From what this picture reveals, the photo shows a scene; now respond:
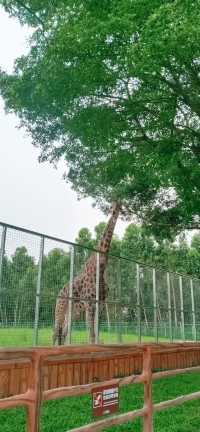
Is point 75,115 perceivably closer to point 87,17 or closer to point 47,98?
point 47,98

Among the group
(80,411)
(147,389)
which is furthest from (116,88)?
(147,389)

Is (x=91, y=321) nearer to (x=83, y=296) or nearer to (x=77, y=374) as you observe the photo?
(x=83, y=296)

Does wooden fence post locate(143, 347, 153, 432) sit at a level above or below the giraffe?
below

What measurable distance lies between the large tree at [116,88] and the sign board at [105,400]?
5789 millimetres

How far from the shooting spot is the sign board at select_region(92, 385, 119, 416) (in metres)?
4.21

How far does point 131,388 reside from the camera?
32.5ft

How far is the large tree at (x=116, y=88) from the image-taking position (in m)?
8.63

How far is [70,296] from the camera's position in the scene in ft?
30.6

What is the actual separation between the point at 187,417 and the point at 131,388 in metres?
2.51

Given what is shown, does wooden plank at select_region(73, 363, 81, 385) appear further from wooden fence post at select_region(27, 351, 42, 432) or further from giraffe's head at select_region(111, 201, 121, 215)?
giraffe's head at select_region(111, 201, 121, 215)

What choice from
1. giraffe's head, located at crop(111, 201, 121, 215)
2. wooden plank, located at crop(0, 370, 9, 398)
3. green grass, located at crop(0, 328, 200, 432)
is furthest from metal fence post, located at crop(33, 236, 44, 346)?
giraffe's head, located at crop(111, 201, 121, 215)

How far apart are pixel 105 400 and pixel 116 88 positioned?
28.9 feet

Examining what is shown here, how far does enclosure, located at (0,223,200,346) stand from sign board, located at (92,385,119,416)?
345 cm

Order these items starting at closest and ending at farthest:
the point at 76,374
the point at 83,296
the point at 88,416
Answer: the point at 88,416
the point at 76,374
the point at 83,296
